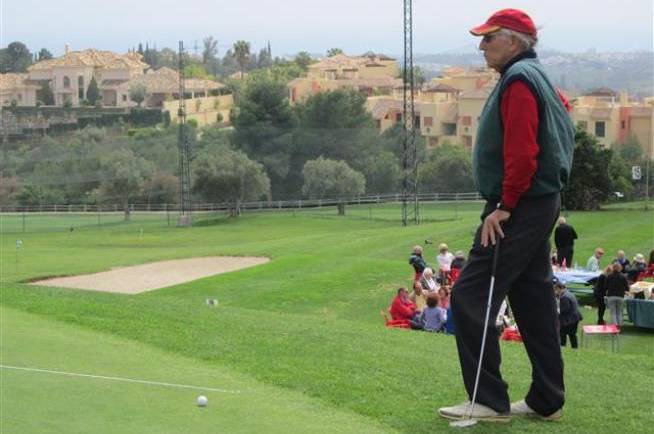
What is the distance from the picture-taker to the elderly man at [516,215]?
6547 mm

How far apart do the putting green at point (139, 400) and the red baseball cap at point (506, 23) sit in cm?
237

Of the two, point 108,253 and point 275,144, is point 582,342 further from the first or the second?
point 275,144

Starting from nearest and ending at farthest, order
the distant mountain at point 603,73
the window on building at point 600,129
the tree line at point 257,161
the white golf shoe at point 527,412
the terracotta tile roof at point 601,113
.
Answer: the white golf shoe at point 527,412, the tree line at point 257,161, the terracotta tile roof at point 601,113, the window on building at point 600,129, the distant mountain at point 603,73

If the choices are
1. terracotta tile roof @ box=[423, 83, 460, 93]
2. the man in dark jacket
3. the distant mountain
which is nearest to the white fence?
the distant mountain

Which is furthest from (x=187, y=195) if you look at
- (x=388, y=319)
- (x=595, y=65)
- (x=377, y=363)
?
(x=595, y=65)

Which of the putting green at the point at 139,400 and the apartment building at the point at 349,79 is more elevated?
the apartment building at the point at 349,79

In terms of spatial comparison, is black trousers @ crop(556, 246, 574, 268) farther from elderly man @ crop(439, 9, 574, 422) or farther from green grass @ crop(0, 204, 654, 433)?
elderly man @ crop(439, 9, 574, 422)

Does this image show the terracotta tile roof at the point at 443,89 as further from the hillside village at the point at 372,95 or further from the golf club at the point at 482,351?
the golf club at the point at 482,351

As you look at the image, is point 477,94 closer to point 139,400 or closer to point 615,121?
point 615,121

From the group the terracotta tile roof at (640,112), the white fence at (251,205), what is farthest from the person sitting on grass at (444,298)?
the terracotta tile roof at (640,112)

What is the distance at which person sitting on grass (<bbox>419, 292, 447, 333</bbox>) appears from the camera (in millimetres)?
17297

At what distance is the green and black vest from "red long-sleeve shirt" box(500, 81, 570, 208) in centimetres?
5

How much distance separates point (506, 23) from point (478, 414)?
7.43 feet

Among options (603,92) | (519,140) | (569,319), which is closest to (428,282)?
(569,319)
